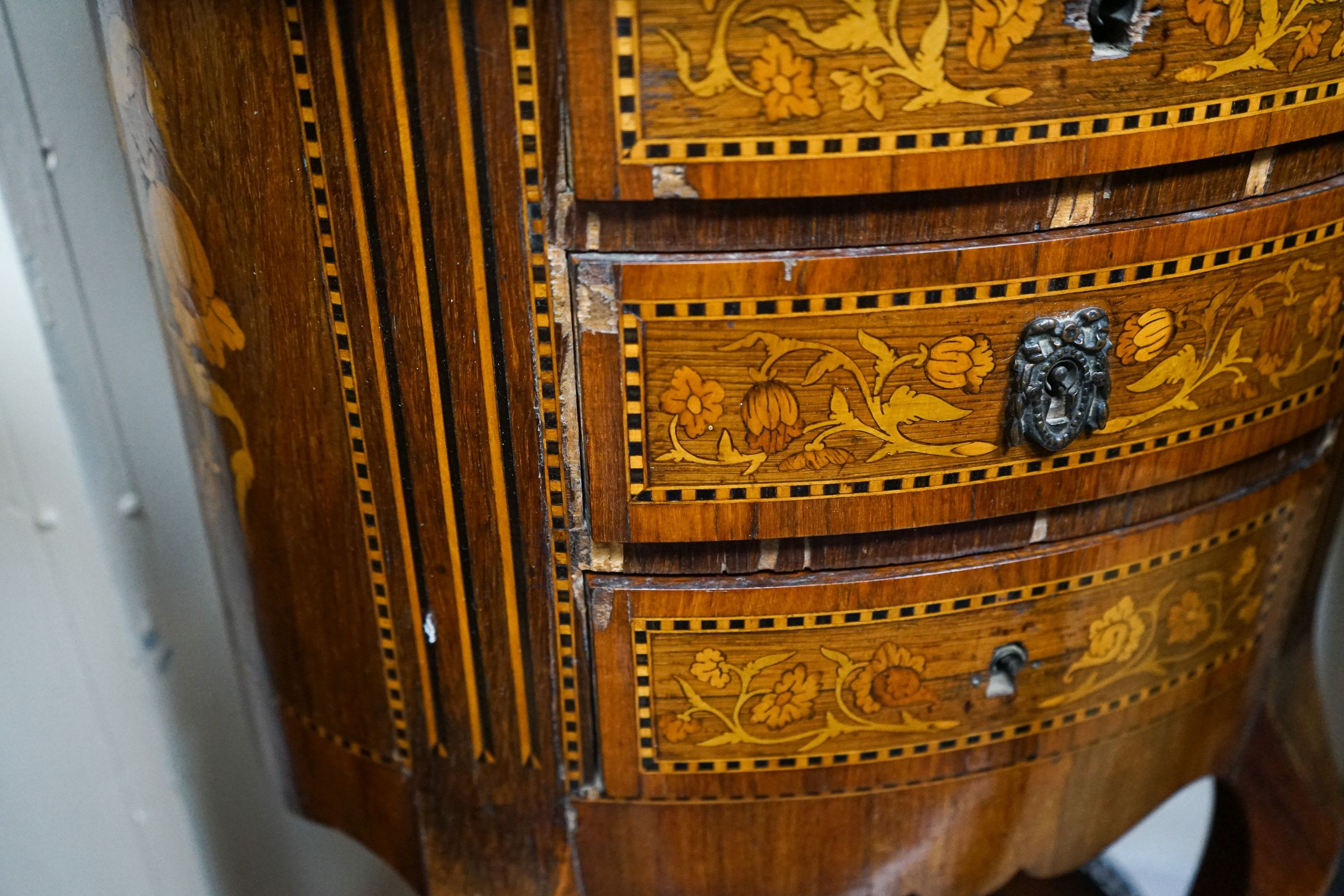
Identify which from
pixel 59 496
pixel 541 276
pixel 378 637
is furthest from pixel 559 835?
→ pixel 59 496

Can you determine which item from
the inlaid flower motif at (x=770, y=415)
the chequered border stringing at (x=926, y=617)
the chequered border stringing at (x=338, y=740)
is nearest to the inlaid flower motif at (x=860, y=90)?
the inlaid flower motif at (x=770, y=415)

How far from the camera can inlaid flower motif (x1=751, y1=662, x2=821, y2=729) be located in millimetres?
517

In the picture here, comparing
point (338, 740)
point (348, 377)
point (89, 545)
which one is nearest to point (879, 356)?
point (348, 377)

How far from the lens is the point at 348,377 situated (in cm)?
47

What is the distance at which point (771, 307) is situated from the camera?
0.43 m

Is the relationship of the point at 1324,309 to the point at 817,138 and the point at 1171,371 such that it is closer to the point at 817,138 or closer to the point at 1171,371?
the point at 1171,371

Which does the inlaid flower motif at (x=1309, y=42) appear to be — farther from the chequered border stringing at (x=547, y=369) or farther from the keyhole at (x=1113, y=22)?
the chequered border stringing at (x=547, y=369)

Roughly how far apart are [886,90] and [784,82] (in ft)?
0.12

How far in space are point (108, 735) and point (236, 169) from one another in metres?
0.47

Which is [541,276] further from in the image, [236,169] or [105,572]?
[105,572]

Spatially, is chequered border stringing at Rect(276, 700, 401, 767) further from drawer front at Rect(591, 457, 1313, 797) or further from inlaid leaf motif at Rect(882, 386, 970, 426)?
inlaid leaf motif at Rect(882, 386, 970, 426)

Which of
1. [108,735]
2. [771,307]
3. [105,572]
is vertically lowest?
[108,735]

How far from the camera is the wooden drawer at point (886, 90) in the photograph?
0.39 metres

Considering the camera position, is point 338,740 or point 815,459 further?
point 338,740
